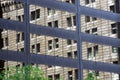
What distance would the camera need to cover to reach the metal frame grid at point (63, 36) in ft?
196

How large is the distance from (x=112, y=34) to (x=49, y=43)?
9.14m

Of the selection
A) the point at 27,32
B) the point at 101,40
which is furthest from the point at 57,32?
the point at 101,40

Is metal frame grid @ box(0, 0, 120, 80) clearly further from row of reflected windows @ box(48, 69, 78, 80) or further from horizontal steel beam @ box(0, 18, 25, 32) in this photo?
row of reflected windows @ box(48, 69, 78, 80)

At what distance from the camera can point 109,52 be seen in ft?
223

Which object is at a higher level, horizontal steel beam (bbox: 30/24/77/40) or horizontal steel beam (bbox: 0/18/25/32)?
horizontal steel beam (bbox: 0/18/25/32)

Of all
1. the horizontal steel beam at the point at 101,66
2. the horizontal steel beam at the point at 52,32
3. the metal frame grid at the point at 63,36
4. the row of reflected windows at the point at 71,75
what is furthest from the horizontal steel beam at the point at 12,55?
the horizontal steel beam at the point at 101,66

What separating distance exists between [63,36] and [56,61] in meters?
2.89

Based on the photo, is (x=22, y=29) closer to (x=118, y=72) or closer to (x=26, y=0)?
(x=26, y=0)

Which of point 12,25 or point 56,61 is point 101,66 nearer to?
point 56,61

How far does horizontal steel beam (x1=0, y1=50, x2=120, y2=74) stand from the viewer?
5938cm

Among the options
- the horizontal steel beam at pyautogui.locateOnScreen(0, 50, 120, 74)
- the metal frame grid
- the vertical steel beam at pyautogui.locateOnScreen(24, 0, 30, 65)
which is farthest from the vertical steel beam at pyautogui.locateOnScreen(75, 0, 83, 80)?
the vertical steel beam at pyautogui.locateOnScreen(24, 0, 30, 65)

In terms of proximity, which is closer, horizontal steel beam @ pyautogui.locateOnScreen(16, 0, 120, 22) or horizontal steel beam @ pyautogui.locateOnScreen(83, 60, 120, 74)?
horizontal steel beam @ pyautogui.locateOnScreen(16, 0, 120, 22)

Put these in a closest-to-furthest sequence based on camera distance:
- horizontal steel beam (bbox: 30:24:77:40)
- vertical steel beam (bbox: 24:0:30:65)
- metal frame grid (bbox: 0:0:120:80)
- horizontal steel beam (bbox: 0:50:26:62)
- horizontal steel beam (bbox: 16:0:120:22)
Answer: horizontal steel beam (bbox: 0:50:26:62) → metal frame grid (bbox: 0:0:120:80) → vertical steel beam (bbox: 24:0:30:65) → horizontal steel beam (bbox: 30:24:77:40) → horizontal steel beam (bbox: 16:0:120:22)

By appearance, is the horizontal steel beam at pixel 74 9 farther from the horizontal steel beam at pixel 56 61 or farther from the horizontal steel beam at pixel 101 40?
the horizontal steel beam at pixel 56 61
